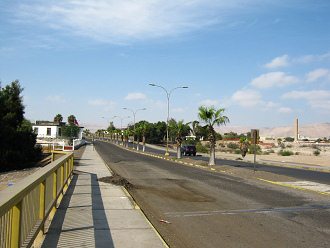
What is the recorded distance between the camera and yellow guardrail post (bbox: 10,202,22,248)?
15.9 feet

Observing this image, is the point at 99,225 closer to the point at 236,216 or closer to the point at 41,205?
the point at 41,205

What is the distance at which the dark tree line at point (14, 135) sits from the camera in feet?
135

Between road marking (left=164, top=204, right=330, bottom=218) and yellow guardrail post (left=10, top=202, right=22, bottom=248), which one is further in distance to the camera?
road marking (left=164, top=204, right=330, bottom=218)

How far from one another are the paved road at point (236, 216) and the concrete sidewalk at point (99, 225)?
0.56 m

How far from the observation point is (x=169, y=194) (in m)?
15.9

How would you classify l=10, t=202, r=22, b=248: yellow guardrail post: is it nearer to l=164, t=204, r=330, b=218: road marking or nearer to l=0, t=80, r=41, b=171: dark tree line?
l=164, t=204, r=330, b=218: road marking

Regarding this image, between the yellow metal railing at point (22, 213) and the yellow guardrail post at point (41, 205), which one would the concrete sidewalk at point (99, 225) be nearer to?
the yellow guardrail post at point (41, 205)

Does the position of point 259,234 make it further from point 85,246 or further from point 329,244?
point 85,246

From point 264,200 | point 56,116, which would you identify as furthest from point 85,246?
point 56,116

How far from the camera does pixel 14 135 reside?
139 feet

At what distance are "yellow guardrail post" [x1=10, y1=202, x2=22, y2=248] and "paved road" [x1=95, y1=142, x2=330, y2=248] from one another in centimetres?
370

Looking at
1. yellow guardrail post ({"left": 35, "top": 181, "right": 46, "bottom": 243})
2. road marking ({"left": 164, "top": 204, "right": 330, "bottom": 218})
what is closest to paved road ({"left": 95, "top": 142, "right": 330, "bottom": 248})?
road marking ({"left": 164, "top": 204, "right": 330, "bottom": 218})

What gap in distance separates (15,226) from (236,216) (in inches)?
287

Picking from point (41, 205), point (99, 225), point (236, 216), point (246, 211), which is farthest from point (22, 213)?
point (246, 211)
